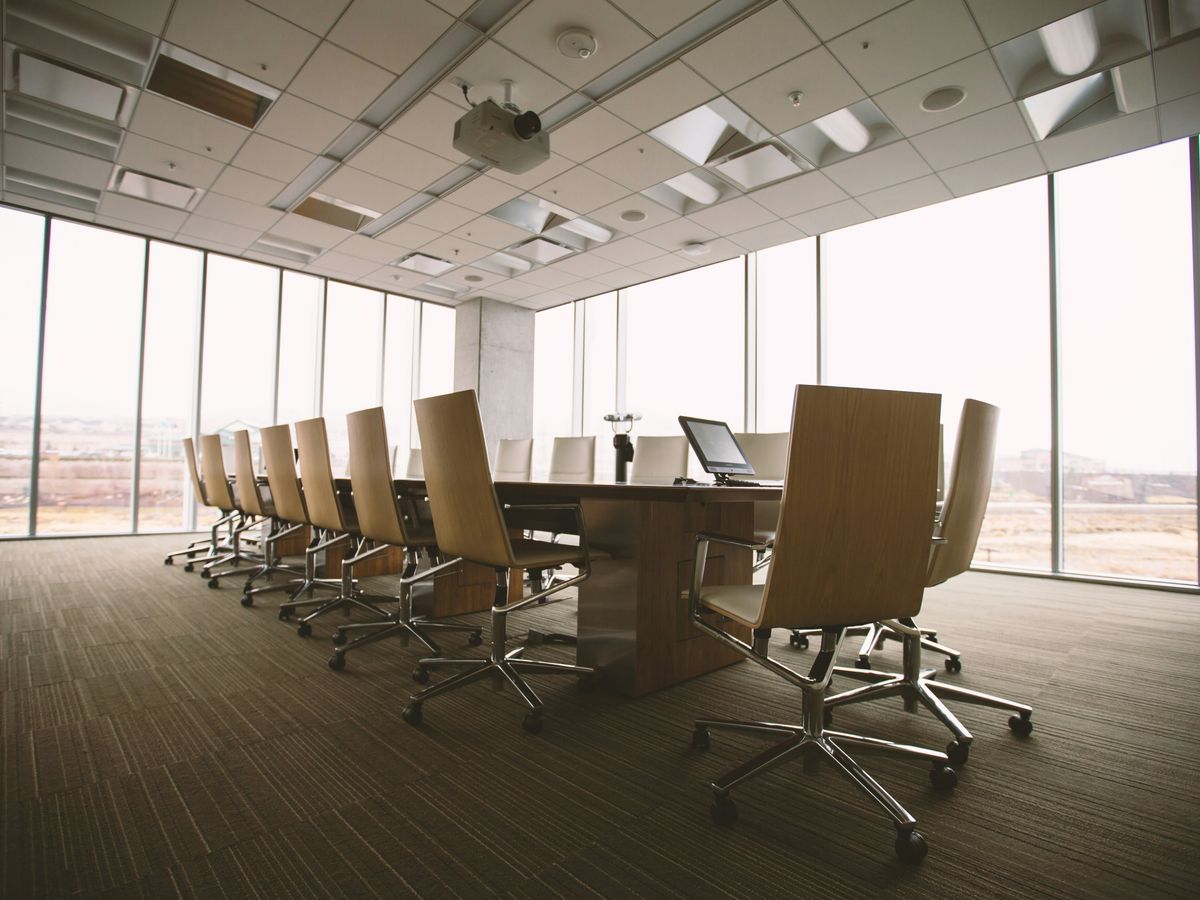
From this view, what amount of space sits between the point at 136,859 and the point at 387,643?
69.3 inches

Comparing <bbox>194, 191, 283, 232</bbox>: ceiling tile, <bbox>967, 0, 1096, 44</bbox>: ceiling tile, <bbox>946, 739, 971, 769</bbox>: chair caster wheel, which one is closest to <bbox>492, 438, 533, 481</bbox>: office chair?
<bbox>194, 191, 283, 232</bbox>: ceiling tile

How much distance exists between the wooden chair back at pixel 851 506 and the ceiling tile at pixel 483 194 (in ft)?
15.9

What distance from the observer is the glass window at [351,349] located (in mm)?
8438

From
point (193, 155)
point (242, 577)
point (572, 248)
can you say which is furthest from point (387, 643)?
point (572, 248)

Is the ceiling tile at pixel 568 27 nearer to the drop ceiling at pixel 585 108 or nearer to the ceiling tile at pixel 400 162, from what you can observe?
the drop ceiling at pixel 585 108

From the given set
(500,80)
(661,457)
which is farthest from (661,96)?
(661,457)

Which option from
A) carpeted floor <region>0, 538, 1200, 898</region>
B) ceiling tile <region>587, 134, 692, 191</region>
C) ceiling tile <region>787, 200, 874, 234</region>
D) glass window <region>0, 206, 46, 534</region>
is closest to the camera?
carpeted floor <region>0, 538, 1200, 898</region>

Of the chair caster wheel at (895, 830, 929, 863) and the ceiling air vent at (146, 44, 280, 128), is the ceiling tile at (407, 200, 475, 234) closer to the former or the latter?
the ceiling air vent at (146, 44, 280, 128)

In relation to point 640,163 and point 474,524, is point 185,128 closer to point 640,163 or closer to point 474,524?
point 640,163

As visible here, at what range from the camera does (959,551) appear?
82.0 inches

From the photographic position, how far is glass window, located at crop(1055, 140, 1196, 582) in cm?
476

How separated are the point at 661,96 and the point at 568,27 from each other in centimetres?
87

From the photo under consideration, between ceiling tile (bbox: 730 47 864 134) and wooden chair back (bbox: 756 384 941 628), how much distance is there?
3375mm

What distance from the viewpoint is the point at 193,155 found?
508cm
